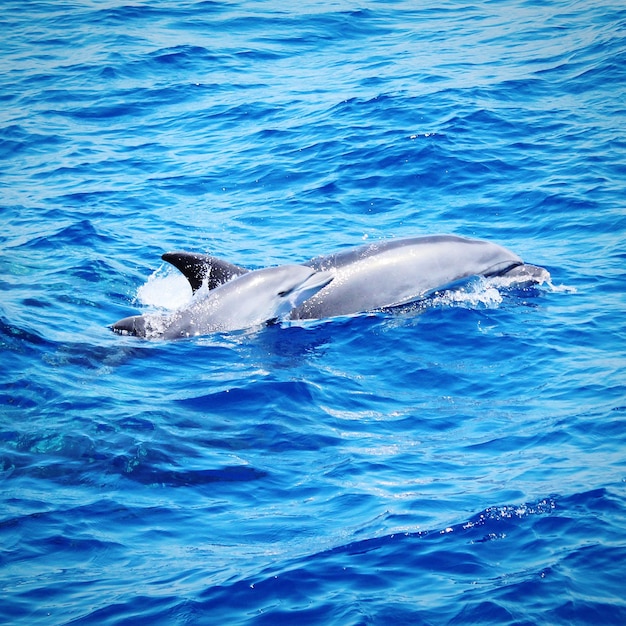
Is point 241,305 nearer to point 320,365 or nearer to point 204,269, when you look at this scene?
point 204,269

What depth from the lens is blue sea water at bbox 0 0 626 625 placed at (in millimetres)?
7633

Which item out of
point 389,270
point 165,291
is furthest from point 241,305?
point 165,291

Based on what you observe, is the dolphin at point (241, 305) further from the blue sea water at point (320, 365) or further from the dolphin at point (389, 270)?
the dolphin at point (389, 270)

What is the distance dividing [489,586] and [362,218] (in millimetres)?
11094

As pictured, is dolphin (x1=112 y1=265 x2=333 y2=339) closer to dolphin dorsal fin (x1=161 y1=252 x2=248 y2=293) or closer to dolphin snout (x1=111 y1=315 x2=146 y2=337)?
dolphin snout (x1=111 y1=315 x2=146 y2=337)

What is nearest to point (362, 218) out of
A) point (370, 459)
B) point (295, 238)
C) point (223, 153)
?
point (295, 238)

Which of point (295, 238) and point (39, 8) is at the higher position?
point (39, 8)

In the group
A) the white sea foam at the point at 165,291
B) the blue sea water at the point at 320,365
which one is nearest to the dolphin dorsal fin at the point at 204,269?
the blue sea water at the point at 320,365

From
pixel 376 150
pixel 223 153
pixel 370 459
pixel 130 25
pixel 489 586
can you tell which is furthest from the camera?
pixel 130 25

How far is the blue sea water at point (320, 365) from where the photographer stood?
25.0 feet

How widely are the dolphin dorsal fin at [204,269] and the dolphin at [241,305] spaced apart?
0.71 feet

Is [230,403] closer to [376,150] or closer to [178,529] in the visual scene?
[178,529]

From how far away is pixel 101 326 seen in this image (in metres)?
13.2

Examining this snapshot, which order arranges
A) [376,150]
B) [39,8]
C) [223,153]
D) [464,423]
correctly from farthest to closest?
[39,8], [223,153], [376,150], [464,423]
